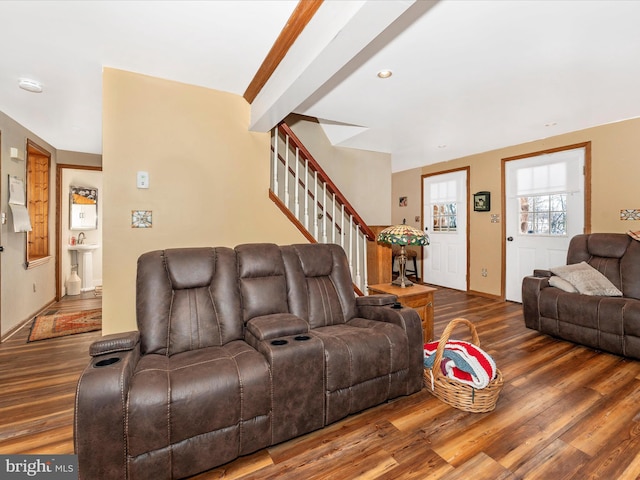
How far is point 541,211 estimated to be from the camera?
14.6ft

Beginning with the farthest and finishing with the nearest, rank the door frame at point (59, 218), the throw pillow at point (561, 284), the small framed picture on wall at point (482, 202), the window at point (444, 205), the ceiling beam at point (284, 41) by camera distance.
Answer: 1. the window at point (444, 205)
2. the small framed picture on wall at point (482, 202)
3. the door frame at point (59, 218)
4. the throw pillow at point (561, 284)
5. the ceiling beam at point (284, 41)

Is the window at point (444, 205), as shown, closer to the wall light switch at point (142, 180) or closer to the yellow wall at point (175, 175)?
the yellow wall at point (175, 175)

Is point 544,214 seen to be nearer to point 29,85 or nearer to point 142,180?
point 142,180

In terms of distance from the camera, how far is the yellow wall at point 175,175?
2.45 m

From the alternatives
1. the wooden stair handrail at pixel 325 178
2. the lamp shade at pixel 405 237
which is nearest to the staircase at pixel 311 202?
Answer: the wooden stair handrail at pixel 325 178

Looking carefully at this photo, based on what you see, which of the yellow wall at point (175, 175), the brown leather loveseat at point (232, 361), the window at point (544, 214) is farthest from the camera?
the window at point (544, 214)

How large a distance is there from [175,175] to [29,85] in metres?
1.52

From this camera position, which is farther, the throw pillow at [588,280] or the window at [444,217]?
the window at [444,217]

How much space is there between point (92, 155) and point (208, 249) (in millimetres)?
4444

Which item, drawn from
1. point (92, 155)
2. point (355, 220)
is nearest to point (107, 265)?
point (355, 220)

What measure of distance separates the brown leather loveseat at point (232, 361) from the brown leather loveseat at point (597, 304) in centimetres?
200

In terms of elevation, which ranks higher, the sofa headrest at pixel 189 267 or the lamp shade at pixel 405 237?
the lamp shade at pixel 405 237

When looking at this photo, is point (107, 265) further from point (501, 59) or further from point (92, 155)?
point (92, 155)

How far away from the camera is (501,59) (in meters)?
2.26
